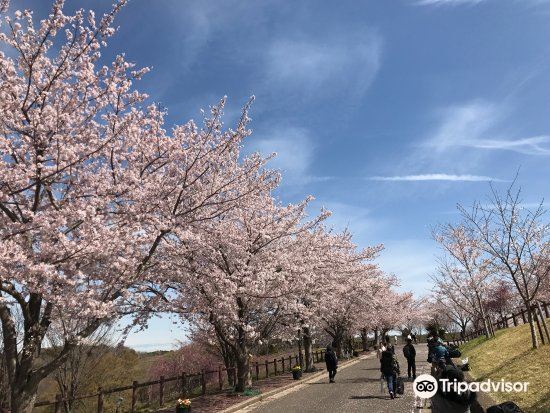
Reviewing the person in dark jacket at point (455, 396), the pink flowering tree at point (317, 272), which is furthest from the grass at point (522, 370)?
the pink flowering tree at point (317, 272)

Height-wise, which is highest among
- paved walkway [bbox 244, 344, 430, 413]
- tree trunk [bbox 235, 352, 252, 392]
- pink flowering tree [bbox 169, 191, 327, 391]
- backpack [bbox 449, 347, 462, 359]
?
pink flowering tree [bbox 169, 191, 327, 391]

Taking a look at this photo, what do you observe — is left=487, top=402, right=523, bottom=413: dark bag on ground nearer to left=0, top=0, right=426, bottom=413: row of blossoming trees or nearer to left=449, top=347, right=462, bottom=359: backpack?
left=449, top=347, right=462, bottom=359: backpack

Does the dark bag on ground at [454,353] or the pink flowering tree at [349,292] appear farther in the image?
the pink flowering tree at [349,292]

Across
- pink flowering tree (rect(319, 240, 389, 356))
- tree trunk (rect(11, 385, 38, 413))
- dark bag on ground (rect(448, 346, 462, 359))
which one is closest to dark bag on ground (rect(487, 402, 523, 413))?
dark bag on ground (rect(448, 346, 462, 359))

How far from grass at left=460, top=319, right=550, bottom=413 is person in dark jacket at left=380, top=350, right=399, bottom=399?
100 inches

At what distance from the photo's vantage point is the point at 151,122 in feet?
33.9

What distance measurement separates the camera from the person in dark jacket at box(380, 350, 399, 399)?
12.6m

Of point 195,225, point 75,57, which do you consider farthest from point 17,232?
point 195,225

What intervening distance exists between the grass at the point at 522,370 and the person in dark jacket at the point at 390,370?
255 centimetres

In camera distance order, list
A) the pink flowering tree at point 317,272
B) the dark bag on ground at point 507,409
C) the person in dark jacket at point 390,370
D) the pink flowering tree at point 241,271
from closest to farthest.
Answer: the dark bag on ground at point 507,409
the person in dark jacket at point 390,370
the pink flowering tree at point 241,271
the pink flowering tree at point 317,272

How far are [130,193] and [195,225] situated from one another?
3.34 meters

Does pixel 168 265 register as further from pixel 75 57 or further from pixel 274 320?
pixel 274 320

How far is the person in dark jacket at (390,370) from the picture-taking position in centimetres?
1265

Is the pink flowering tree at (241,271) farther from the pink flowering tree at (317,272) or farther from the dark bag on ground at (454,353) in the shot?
the dark bag on ground at (454,353)
